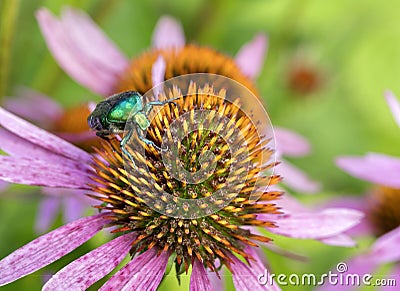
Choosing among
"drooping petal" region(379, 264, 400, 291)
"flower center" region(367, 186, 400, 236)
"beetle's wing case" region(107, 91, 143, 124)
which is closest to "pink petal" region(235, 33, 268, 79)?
"flower center" region(367, 186, 400, 236)

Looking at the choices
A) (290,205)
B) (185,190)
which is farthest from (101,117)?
(290,205)

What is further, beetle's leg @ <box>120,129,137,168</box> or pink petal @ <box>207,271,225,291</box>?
pink petal @ <box>207,271,225,291</box>

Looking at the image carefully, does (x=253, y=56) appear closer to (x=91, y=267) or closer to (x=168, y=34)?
(x=168, y=34)

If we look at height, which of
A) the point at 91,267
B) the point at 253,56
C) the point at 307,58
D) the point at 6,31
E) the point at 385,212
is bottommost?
the point at 91,267

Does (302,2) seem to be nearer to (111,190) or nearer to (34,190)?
(34,190)

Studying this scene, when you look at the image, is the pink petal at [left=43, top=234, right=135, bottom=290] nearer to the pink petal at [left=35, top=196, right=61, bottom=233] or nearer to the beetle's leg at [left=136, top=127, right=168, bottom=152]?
the beetle's leg at [left=136, top=127, right=168, bottom=152]

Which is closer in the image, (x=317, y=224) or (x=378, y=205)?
(x=317, y=224)

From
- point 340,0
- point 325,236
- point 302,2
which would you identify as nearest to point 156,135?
point 325,236
